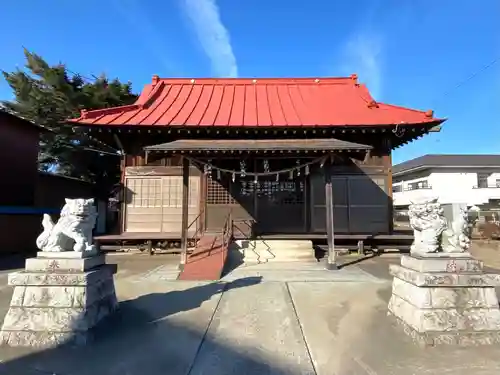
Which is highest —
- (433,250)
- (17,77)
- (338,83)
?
(17,77)

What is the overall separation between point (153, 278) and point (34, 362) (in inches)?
158

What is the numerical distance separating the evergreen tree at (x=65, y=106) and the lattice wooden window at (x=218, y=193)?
26.8 feet

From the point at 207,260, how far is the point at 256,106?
684 cm

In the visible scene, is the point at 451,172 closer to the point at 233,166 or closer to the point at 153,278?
the point at 233,166

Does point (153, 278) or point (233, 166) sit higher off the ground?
point (233, 166)

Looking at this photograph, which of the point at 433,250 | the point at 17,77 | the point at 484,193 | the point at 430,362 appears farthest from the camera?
the point at 484,193

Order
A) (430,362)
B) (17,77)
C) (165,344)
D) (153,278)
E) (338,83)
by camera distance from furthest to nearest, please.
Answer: (17,77), (338,83), (153,278), (165,344), (430,362)

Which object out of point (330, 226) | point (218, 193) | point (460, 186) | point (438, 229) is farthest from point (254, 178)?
point (460, 186)

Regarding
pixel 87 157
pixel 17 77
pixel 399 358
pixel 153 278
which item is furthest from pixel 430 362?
pixel 17 77

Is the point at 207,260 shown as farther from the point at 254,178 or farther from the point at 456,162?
the point at 456,162

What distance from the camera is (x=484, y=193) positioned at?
26.1 metres

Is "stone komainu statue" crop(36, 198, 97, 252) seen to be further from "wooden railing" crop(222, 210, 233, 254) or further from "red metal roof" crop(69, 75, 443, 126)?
"red metal roof" crop(69, 75, 443, 126)

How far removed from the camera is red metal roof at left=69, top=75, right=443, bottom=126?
10.7m

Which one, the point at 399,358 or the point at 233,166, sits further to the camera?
the point at 233,166
